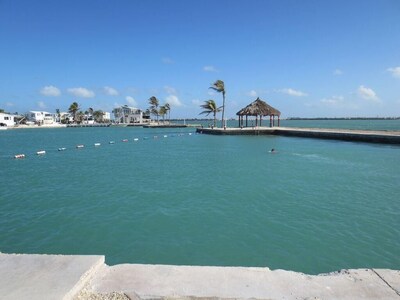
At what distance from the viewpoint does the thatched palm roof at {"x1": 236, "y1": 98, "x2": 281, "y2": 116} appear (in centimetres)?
5635

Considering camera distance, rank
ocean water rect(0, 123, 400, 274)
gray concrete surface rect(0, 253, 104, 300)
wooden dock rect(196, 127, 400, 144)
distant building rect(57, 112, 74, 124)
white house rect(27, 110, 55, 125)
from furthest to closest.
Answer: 1. distant building rect(57, 112, 74, 124)
2. white house rect(27, 110, 55, 125)
3. wooden dock rect(196, 127, 400, 144)
4. ocean water rect(0, 123, 400, 274)
5. gray concrete surface rect(0, 253, 104, 300)

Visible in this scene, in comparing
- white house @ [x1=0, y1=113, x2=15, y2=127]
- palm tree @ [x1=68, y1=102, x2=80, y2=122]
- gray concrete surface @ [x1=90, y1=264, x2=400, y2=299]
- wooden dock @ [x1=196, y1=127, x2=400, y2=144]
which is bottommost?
gray concrete surface @ [x1=90, y1=264, x2=400, y2=299]

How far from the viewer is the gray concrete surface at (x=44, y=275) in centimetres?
430

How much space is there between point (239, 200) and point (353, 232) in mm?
4507

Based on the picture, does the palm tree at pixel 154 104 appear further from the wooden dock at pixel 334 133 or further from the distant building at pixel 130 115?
the wooden dock at pixel 334 133

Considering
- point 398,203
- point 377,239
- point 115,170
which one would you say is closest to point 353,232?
point 377,239

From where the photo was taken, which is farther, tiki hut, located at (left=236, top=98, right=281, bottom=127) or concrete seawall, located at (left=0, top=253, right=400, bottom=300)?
tiki hut, located at (left=236, top=98, right=281, bottom=127)

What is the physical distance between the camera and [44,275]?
15.8 ft

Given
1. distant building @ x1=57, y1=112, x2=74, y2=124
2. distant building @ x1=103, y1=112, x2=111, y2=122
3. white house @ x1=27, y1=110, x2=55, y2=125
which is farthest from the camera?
distant building @ x1=103, y1=112, x2=111, y2=122

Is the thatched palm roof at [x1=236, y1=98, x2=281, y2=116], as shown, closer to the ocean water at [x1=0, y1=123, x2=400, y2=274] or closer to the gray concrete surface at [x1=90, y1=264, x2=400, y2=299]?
the ocean water at [x1=0, y1=123, x2=400, y2=274]

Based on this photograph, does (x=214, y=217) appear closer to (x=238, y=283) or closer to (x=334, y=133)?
(x=238, y=283)

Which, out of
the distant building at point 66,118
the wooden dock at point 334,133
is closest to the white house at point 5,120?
the distant building at point 66,118

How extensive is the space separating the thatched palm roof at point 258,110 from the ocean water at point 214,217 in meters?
37.7

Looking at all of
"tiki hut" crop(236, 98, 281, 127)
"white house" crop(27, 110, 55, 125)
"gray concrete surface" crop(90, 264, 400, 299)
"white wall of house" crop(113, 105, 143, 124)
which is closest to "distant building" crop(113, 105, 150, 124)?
"white wall of house" crop(113, 105, 143, 124)
